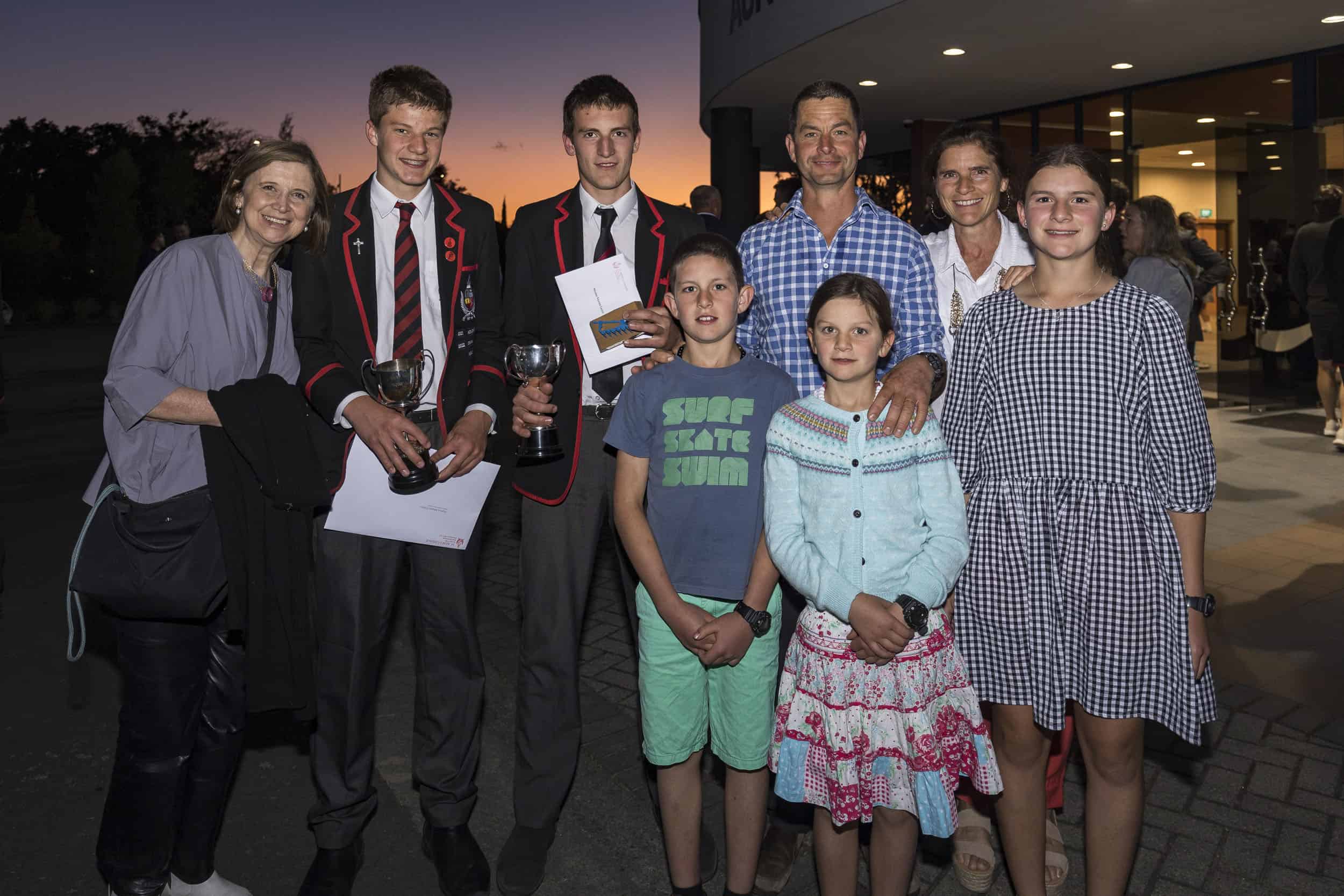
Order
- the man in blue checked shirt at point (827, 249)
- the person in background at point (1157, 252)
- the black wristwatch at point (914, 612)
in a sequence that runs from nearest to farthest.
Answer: the black wristwatch at point (914, 612) → the man in blue checked shirt at point (827, 249) → the person in background at point (1157, 252)

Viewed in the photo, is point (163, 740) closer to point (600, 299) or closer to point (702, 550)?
point (702, 550)

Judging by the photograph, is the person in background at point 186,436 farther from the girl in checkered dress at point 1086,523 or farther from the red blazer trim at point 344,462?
the girl in checkered dress at point 1086,523

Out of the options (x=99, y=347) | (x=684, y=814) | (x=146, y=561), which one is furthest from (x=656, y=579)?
(x=99, y=347)

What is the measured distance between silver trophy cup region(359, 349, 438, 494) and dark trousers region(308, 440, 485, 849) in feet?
0.80

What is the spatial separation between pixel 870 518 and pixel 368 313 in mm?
1718

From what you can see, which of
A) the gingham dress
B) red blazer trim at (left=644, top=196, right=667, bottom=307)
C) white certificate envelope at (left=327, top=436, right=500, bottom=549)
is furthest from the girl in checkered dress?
white certificate envelope at (left=327, top=436, right=500, bottom=549)

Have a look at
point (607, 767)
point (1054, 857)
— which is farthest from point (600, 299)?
point (1054, 857)

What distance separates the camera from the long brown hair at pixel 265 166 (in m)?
3.16

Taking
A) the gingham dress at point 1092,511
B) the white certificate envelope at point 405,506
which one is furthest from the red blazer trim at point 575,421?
the gingham dress at point 1092,511

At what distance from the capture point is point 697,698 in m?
3.25

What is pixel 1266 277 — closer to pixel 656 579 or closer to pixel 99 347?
pixel 656 579

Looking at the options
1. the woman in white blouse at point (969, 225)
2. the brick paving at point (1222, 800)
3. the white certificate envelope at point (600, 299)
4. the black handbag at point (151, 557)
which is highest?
the woman in white blouse at point (969, 225)

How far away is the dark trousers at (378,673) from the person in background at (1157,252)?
5.96 metres

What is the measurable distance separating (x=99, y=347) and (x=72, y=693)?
107ft
